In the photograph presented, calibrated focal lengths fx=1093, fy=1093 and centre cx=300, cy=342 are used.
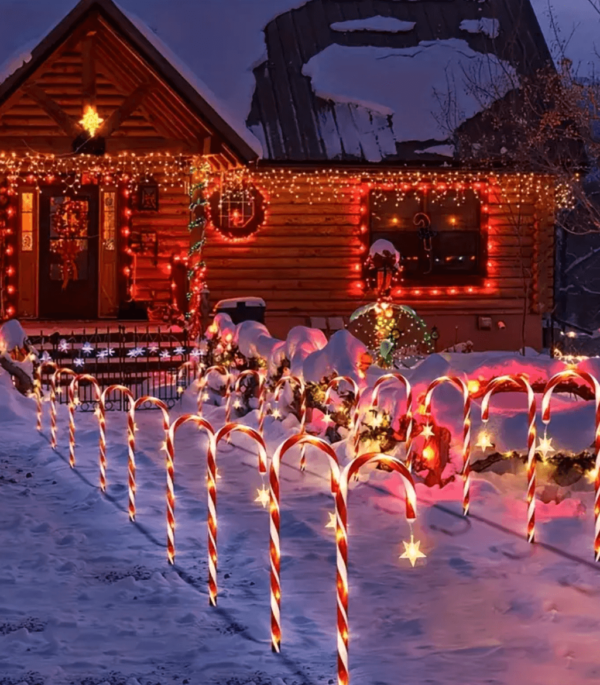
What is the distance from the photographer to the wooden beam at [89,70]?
56.3 feet

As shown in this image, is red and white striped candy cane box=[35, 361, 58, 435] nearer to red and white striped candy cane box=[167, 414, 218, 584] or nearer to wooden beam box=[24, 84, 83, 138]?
wooden beam box=[24, 84, 83, 138]

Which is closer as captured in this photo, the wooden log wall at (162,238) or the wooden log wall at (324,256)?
the wooden log wall at (324,256)

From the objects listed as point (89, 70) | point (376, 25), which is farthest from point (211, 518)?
point (376, 25)

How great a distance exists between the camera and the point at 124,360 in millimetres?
17156

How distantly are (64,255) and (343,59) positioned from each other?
6858mm

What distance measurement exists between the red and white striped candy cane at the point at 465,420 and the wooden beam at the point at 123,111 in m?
9.15

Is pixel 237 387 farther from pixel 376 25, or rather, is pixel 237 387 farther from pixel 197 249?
pixel 376 25

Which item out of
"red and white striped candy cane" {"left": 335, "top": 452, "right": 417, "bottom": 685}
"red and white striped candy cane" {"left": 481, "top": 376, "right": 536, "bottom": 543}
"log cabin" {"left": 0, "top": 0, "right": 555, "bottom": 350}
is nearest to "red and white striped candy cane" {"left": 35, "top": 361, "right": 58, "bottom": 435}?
"log cabin" {"left": 0, "top": 0, "right": 555, "bottom": 350}

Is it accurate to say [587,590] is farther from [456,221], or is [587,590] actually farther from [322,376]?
[456,221]

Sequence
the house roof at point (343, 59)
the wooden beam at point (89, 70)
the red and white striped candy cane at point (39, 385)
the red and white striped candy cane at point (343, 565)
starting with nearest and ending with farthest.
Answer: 1. the red and white striped candy cane at point (343, 565)
2. the red and white striped candy cane at point (39, 385)
3. the wooden beam at point (89, 70)
4. the house roof at point (343, 59)

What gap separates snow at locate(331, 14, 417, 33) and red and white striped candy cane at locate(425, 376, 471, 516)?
583 inches

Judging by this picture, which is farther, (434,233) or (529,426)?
(434,233)

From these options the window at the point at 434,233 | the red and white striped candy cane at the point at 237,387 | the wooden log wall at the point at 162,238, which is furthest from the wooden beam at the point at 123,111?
the window at the point at 434,233

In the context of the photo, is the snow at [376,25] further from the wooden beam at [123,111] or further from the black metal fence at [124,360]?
the black metal fence at [124,360]
